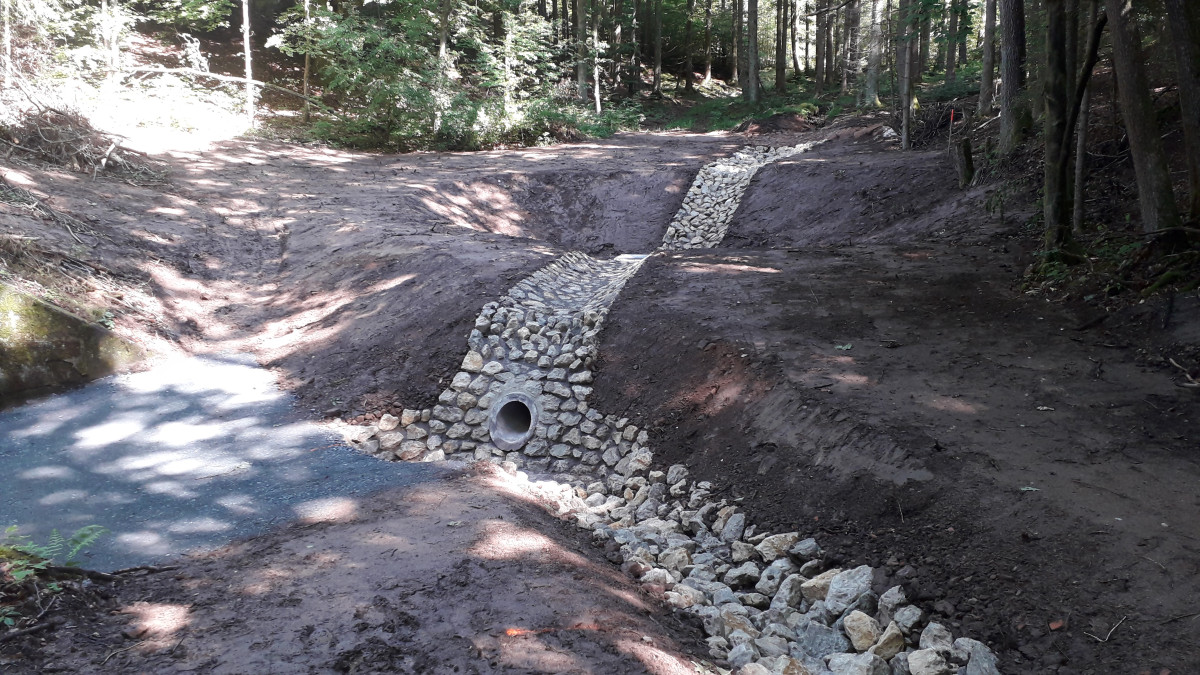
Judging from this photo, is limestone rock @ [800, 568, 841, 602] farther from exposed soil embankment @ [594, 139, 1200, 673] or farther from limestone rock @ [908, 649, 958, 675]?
limestone rock @ [908, 649, 958, 675]

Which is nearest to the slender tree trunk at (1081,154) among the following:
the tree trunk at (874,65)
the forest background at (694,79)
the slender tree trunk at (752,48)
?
the forest background at (694,79)

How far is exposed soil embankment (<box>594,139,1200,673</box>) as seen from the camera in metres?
4.12

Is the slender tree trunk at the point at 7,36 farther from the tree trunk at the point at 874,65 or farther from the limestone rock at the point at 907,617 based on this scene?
the tree trunk at the point at 874,65

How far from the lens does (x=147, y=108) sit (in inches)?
723

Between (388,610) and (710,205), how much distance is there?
43.9ft

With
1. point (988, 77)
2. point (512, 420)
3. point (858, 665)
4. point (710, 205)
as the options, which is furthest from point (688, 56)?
point (858, 665)

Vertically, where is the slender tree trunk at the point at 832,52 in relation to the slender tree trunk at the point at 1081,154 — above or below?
above

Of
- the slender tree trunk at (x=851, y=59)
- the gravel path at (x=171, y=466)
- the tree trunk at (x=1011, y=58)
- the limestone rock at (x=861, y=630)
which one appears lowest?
the limestone rock at (x=861, y=630)

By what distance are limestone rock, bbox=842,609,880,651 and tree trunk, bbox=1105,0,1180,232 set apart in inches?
226

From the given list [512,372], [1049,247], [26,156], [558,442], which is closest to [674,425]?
[558,442]

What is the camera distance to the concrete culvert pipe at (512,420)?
8.49 meters

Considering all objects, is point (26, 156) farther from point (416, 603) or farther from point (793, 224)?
point (793, 224)

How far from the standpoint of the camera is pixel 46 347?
8.30m

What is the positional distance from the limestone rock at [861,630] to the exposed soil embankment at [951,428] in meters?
0.36
